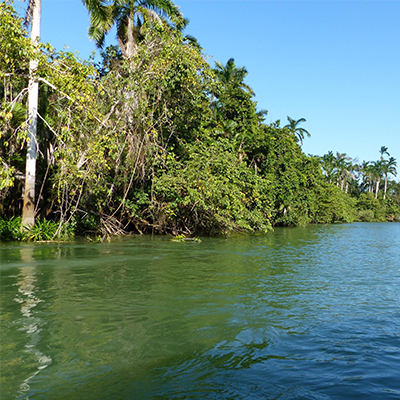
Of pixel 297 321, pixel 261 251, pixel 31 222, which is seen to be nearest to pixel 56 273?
pixel 297 321

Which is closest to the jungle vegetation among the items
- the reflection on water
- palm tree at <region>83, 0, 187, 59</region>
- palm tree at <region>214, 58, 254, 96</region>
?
palm tree at <region>83, 0, 187, 59</region>

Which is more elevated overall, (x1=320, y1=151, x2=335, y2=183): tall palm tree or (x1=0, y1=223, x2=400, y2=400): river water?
(x1=320, y1=151, x2=335, y2=183): tall palm tree

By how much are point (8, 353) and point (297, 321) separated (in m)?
3.94

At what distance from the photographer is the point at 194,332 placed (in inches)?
226

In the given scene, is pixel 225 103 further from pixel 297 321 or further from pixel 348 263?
pixel 297 321

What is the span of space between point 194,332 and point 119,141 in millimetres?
12668

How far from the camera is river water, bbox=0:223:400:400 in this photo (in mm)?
4172

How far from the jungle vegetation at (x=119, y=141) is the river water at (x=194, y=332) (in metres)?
5.63

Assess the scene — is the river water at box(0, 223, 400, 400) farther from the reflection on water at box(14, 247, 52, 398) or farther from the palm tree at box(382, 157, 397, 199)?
the palm tree at box(382, 157, 397, 199)

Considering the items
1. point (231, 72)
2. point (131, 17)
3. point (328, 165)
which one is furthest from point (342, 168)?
point (131, 17)

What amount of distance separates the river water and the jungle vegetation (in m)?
5.63

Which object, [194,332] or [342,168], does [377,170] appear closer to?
[342,168]

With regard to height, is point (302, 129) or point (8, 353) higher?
point (302, 129)

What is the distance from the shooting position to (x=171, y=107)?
20250 mm
